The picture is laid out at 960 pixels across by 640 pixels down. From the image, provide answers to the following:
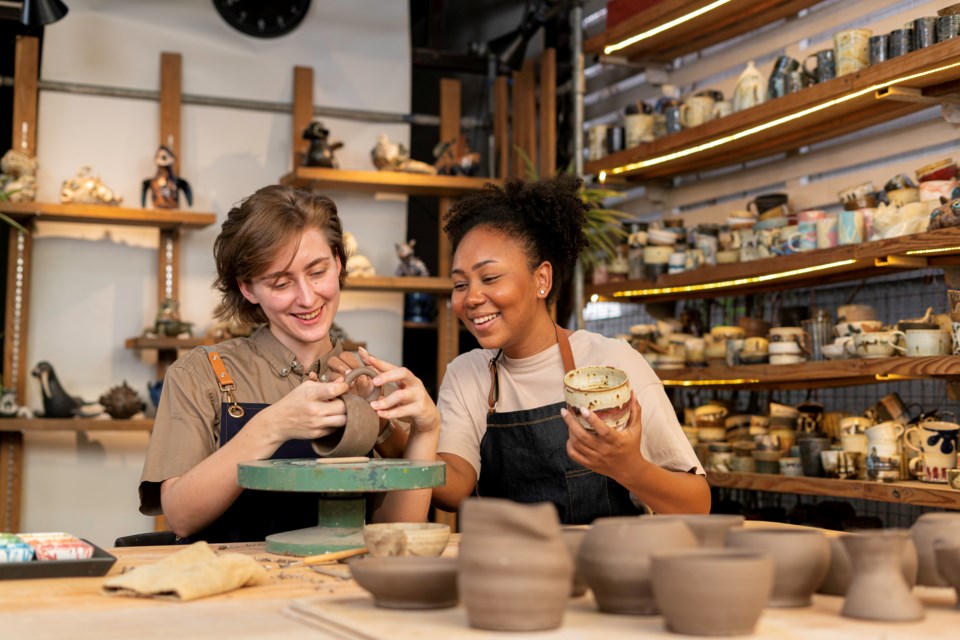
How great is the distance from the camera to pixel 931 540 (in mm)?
1405

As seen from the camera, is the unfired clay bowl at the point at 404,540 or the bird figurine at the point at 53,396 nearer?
the unfired clay bowl at the point at 404,540

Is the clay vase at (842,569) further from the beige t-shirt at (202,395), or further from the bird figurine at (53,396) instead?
the bird figurine at (53,396)

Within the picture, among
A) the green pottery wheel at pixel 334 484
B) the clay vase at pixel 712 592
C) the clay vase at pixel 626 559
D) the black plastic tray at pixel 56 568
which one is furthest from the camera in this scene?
the green pottery wheel at pixel 334 484

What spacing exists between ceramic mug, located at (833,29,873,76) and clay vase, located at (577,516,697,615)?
2.62 meters

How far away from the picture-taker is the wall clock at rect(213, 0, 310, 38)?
5609 millimetres

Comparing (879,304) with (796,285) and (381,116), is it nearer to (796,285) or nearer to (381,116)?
(796,285)

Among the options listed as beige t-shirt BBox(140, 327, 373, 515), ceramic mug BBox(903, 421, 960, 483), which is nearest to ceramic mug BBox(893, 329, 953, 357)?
ceramic mug BBox(903, 421, 960, 483)

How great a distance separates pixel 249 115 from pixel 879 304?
3.17m

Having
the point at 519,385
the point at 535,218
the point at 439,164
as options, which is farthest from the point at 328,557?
the point at 439,164

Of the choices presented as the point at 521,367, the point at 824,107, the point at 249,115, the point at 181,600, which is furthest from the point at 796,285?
the point at 181,600

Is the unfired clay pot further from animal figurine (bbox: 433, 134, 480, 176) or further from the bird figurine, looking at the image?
animal figurine (bbox: 433, 134, 480, 176)

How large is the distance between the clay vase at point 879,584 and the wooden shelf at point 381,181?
414 cm

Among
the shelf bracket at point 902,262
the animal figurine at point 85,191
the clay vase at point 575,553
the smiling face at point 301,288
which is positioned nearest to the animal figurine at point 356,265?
the animal figurine at point 85,191

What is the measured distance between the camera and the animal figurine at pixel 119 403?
5020 millimetres
